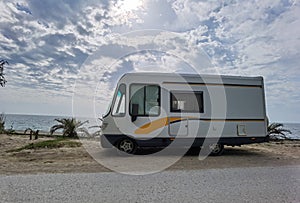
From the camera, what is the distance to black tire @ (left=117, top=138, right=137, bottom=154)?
712 centimetres

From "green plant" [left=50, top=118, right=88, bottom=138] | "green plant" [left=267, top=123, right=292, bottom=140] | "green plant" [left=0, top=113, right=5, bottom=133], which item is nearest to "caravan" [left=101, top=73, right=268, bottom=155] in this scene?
"green plant" [left=267, top=123, right=292, bottom=140]

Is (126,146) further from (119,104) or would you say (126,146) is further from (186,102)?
(186,102)

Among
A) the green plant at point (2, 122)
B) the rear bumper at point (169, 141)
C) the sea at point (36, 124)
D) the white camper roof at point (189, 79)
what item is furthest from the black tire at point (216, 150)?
the green plant at point (2, 122)

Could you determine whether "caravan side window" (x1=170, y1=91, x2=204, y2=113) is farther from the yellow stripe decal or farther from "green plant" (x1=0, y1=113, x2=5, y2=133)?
"green plant" (x1=0, y1=113, x2=5, y2=133)

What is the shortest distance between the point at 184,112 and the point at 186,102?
336 mm

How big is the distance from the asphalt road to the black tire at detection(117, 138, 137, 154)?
247 centimetres

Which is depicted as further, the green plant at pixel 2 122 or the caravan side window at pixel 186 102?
the green plant at pixel 2 122

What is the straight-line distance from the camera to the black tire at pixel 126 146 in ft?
23.4

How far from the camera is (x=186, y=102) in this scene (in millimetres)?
7301

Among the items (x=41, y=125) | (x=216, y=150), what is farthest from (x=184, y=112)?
(x=41, y=125)

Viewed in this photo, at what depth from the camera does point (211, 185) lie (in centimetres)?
388

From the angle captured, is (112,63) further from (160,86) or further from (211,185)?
(211,185)

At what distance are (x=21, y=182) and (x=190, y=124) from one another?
15.8ft

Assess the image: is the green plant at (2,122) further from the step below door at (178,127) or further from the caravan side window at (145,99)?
the step below door at (178,127)
